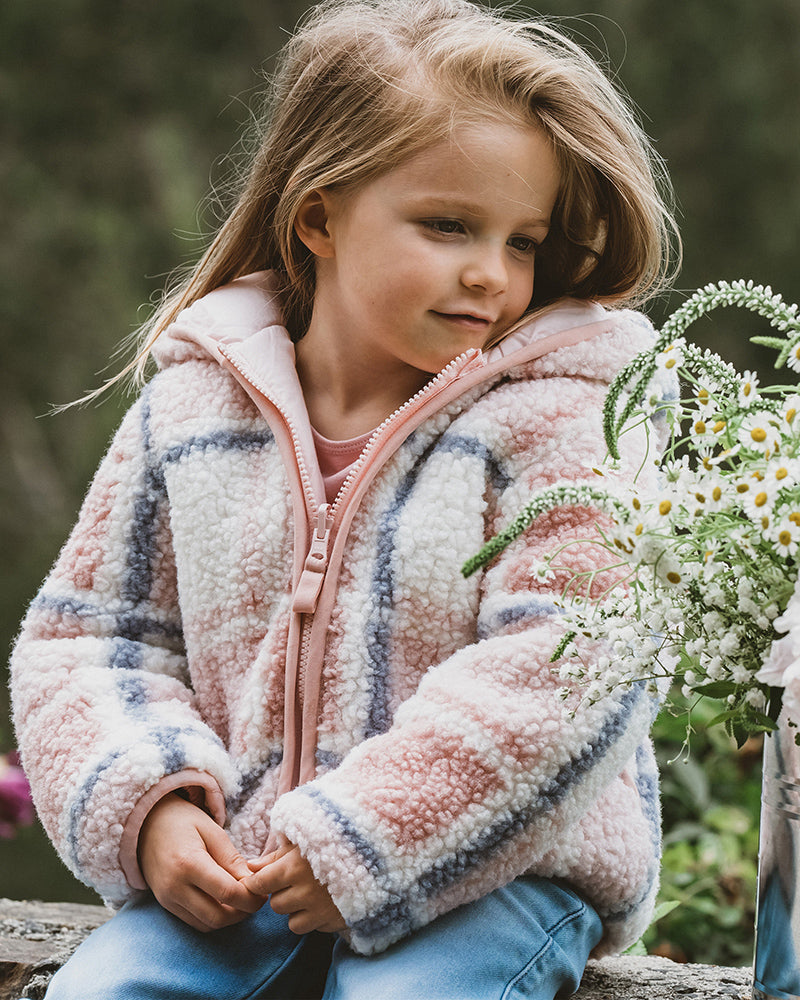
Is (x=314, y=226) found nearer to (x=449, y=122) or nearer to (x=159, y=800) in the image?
(x=449, y=122)

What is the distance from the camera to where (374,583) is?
1531 mm

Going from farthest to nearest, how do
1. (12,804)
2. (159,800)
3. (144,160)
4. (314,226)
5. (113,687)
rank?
(144,160), (12,804), (314,226), (113,687), (159,800)

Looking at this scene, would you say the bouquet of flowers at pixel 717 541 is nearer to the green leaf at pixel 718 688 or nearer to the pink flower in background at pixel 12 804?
the green leaf at pixel 718 688

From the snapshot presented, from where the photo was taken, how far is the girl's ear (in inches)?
67.2

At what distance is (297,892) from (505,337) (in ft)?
2.36

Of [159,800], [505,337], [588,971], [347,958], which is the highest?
[505,337]

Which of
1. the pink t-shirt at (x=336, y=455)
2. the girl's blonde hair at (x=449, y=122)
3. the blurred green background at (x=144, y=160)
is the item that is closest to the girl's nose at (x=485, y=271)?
the girl's blonde hair at (x=449, y=122)

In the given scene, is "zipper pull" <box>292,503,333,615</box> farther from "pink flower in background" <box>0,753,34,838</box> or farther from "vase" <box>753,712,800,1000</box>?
"pink flower in background" <box>0,753,34,838</box>

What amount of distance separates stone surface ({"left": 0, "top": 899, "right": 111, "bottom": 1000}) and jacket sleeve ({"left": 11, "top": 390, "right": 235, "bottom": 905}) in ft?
0.77

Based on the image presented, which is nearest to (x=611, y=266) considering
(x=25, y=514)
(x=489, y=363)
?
(x=489, y=363)

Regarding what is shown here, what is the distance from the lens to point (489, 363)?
158 cm

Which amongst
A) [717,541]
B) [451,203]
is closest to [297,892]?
[717,541]

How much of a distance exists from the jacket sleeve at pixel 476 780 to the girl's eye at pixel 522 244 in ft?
1.21

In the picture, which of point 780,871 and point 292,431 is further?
point 292,431
